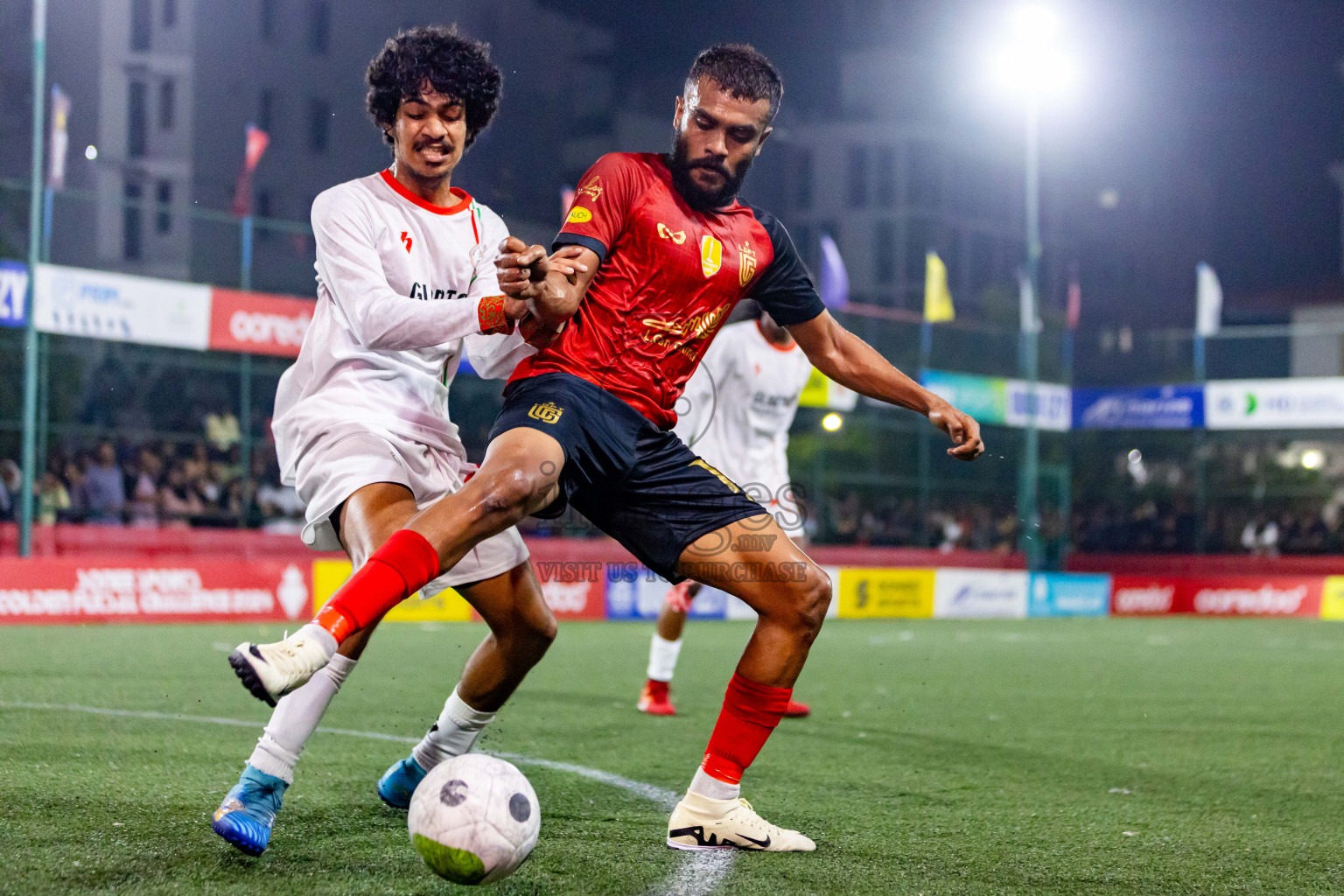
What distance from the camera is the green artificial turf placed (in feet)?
10.8

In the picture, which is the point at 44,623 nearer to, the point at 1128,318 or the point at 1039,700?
the point at 1039,700

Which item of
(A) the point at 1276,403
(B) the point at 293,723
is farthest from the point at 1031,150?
(B) the point at 293,723

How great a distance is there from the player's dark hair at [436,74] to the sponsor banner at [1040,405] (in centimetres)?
2051

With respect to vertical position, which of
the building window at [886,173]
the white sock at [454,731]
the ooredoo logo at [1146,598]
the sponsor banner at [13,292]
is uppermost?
the building window at [886,173]

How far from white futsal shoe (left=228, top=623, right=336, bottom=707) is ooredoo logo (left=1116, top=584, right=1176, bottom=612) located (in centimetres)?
2108

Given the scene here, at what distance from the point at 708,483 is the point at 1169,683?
23.5 ft

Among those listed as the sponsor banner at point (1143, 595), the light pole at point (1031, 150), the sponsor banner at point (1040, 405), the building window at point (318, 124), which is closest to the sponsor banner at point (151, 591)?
the light pole at point (1031, 150)

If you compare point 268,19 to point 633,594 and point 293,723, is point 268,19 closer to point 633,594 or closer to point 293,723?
point 633,594

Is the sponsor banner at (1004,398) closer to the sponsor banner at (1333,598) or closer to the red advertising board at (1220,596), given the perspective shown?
the red advertising board at (1220,596)

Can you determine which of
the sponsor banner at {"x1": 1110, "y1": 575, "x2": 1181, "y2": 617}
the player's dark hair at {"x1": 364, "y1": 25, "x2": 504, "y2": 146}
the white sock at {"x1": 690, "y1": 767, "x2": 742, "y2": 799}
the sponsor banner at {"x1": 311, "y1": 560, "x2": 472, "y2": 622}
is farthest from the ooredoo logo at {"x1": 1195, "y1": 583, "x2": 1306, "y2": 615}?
the player's dark hair at {"x1": 364, "y1": 25, "x2": 504, "y2": 146}

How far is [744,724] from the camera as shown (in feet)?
12.3

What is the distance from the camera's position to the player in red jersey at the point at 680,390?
3.51 meters

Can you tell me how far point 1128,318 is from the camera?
204 feet

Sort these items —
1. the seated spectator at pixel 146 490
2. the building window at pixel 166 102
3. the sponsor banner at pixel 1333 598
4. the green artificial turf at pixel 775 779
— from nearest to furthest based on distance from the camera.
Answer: the green artificial turf at pixel 775 779
the seated spectator at pixel 146 490
the sponsor banner at pixel 1333 598
the building window at pixel 166 102
